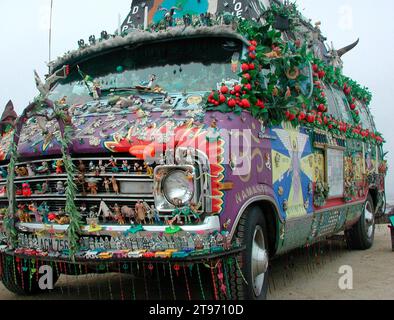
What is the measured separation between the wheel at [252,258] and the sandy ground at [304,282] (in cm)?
72

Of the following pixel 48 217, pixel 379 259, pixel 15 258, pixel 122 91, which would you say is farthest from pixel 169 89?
pixel 379 259

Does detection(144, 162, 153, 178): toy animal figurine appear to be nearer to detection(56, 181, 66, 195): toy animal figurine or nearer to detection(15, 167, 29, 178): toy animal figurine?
detection(56, 181, 66, 195): toy animal figurine

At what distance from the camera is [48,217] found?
13.0ft

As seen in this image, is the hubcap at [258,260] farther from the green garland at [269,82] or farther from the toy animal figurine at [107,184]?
the toy animal figurine at [107,184]

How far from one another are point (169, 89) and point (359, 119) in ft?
14.9

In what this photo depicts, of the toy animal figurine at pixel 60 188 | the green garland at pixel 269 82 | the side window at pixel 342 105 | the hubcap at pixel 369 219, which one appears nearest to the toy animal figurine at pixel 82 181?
the toy animal figurine at pixel 60 188

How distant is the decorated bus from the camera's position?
352 cm

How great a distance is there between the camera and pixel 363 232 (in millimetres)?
8016

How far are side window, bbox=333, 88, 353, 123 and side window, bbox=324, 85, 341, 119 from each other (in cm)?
18

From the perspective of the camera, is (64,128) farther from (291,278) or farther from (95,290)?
(291,278)

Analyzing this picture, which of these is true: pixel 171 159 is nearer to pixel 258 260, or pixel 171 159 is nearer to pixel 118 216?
pixel 118 216

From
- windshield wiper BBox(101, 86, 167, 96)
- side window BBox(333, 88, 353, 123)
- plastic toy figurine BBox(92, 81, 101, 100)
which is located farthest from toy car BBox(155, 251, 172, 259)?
side window BBox(333, 88, 353, 123)

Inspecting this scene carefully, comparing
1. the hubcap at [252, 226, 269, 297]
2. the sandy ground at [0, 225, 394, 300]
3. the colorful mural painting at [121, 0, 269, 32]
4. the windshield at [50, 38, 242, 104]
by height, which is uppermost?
the colorful mural painting at [121, 0, 269, 32]

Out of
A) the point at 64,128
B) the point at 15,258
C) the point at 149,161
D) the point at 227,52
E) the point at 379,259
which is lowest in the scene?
the point at 379,259
